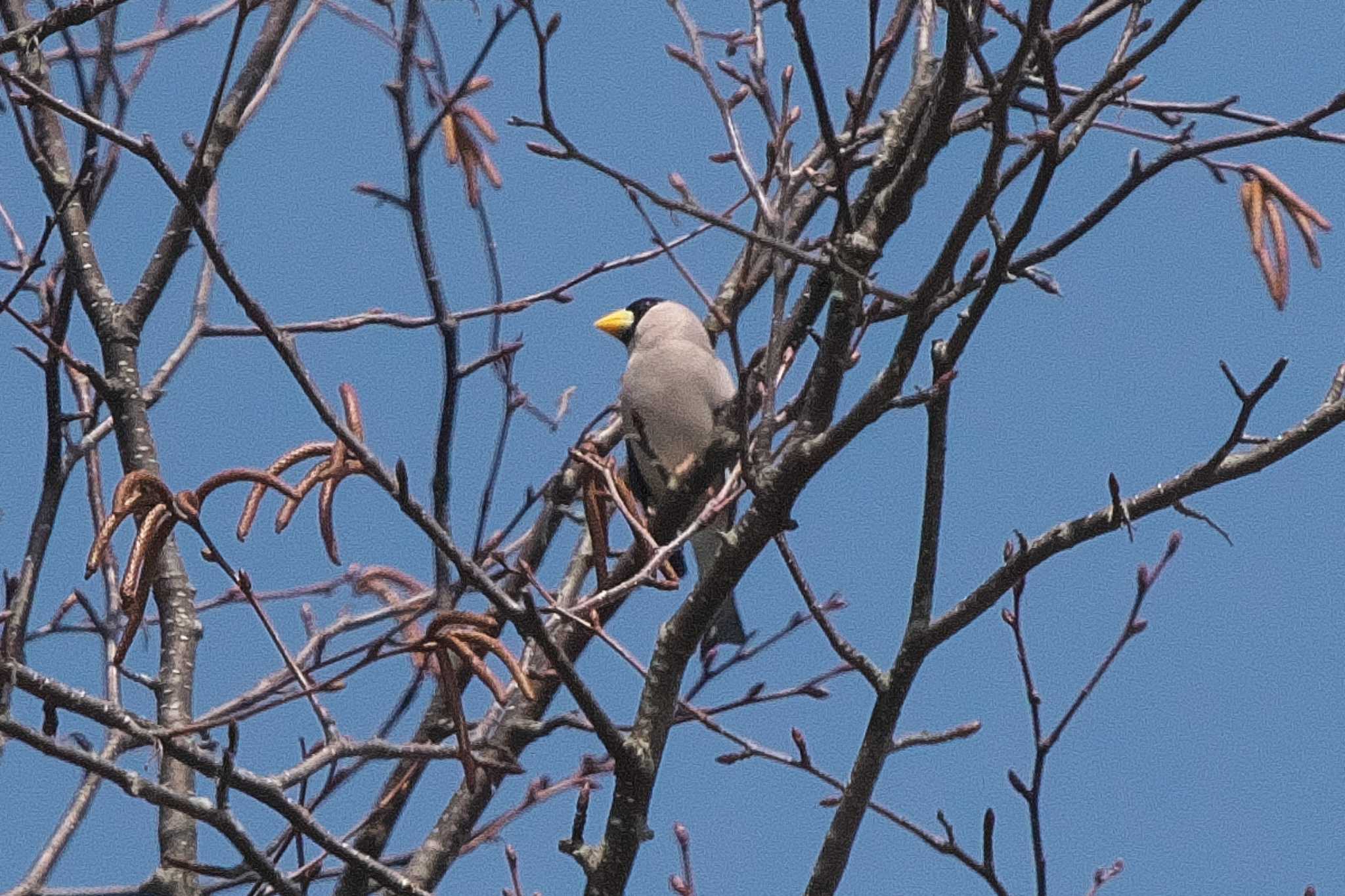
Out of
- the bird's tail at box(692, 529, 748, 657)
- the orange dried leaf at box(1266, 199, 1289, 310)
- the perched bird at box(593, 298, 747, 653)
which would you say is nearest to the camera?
the orange dried leaf at box(1266, 199, 1289, 310)

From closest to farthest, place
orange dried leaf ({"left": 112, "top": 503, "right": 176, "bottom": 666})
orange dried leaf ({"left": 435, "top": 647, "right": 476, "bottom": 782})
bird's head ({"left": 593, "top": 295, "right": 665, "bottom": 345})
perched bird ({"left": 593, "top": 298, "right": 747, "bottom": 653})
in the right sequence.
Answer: orange dried leaf ({"left": 112, "top": 503, "right": 176, "bottom": 666})
orange dried leaf ({"left": 435, "top": 647, "right": 476, "bottom": 782})
perched bird ({"left": 593, "top": 298, "right": 747, "bottom": 653})
bird's head ({"left": 593, "top": 295, "right": 665, "bottom": 345})

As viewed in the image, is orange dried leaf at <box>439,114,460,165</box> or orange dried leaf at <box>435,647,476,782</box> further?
orange dried leaf at <box>439,114,460,165</box>

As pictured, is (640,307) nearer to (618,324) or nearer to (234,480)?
(618,324)

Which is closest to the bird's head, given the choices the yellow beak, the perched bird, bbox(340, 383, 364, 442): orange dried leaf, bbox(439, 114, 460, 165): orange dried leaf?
the yellow beak

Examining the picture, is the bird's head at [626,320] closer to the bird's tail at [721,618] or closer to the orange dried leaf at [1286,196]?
the bird's tail at [721,618]

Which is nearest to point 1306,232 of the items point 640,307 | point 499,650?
point 499,650

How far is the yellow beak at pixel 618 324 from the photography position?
20.2 feet

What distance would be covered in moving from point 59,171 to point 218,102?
146 cm

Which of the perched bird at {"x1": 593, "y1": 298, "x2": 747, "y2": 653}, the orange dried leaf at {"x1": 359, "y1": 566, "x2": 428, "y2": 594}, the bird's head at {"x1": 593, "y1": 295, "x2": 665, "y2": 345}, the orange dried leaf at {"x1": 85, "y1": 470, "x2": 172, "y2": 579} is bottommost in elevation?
the orange dried leaf at {"x1": 85, "y1": 470, "x2": 172, "y2": 579}

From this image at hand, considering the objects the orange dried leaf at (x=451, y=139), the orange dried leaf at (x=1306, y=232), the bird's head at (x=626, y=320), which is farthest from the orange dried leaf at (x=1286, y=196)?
the bird's head at (x=626, y=320)

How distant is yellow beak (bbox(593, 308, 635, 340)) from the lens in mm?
6172

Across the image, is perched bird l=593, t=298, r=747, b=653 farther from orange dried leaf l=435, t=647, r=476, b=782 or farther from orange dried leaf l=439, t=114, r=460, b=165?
orange dried leaf l=435, t=647, r=476, b=782

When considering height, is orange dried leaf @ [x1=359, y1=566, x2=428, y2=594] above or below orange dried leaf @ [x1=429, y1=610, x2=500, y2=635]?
above

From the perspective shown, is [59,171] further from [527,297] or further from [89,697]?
[89,697]
